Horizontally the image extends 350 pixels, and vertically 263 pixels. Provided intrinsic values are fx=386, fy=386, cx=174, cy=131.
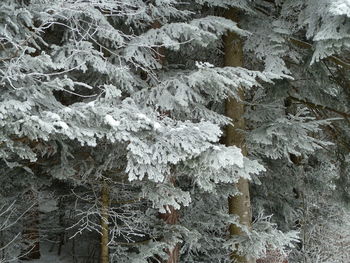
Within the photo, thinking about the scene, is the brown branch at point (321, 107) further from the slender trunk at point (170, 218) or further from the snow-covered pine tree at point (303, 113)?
the slender trunk at point (170, 218)

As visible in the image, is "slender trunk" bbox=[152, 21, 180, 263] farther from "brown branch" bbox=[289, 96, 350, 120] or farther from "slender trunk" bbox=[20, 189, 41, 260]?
"brown branch" bbox=[289, 96, 350, 120]

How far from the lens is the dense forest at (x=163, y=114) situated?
151 inches

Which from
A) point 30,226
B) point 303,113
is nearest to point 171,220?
point 303,113

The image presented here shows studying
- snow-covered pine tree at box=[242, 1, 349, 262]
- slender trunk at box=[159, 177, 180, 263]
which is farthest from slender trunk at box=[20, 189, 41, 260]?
snow-covered pine tree at box=[242, 1, 349, 262]

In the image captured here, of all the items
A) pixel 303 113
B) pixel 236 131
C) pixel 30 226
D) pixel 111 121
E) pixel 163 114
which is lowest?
pixel 30 226

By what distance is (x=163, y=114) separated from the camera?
184 inches

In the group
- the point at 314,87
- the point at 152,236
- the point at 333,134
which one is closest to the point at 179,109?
the point at 152,236

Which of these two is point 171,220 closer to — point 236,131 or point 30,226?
point 236,131

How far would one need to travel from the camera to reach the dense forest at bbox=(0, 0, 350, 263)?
3844 millimetres

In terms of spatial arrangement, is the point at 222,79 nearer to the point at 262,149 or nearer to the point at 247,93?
the point at 262,149

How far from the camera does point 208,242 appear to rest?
661 cm

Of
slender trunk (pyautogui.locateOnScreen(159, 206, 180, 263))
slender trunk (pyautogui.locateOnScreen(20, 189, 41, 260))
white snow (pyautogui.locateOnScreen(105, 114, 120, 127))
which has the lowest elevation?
slender trunk (pyautogui.locateOnScreen(20, 189, 41, 260))

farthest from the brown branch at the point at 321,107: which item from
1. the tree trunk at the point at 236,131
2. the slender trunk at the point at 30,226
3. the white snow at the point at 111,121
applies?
the slender trunk at the point at 30,226

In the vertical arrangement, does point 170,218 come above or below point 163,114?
below
